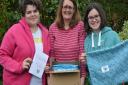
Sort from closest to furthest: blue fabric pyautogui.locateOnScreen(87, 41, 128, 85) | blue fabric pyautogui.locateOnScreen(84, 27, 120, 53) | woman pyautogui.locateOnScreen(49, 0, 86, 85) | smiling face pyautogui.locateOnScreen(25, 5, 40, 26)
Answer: blue fabric pyautogui.locateOnScreen(87, 41, 128, 85), blue fabric pyautogui.locateOnScreen(84, 27, 120, 53), smiling face pyautogui.locateOnScreen(25, 5, 40, 26), woman pyautogui.locateOnScreen(49, 0, 86, 85)

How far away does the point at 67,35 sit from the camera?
594cm

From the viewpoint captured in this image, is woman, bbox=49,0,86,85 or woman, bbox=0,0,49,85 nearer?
woman, bbox=0,0,49,85

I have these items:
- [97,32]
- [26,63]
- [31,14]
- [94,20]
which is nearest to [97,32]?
[97,32]

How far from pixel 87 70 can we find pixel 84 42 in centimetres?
39

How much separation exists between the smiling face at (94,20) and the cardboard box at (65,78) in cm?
63

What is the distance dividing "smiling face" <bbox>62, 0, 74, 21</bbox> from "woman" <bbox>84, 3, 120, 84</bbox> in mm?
209

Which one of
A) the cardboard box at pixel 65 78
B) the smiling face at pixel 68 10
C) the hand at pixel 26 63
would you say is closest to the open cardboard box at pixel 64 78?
the cardboard box at pixel 65 78

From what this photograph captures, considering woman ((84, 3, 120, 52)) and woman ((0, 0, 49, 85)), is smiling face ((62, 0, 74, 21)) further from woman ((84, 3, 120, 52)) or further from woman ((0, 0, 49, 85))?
woman ((0, 0, 49, 85))

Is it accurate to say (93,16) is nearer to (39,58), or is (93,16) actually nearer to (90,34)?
(90,34)

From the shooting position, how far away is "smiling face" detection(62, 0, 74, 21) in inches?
235

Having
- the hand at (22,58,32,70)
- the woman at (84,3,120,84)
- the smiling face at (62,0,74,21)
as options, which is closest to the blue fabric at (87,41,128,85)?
the woman at (84,3,120,84)

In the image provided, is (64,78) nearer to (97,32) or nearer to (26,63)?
(26,63)

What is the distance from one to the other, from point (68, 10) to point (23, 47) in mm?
799

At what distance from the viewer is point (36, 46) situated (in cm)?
582
